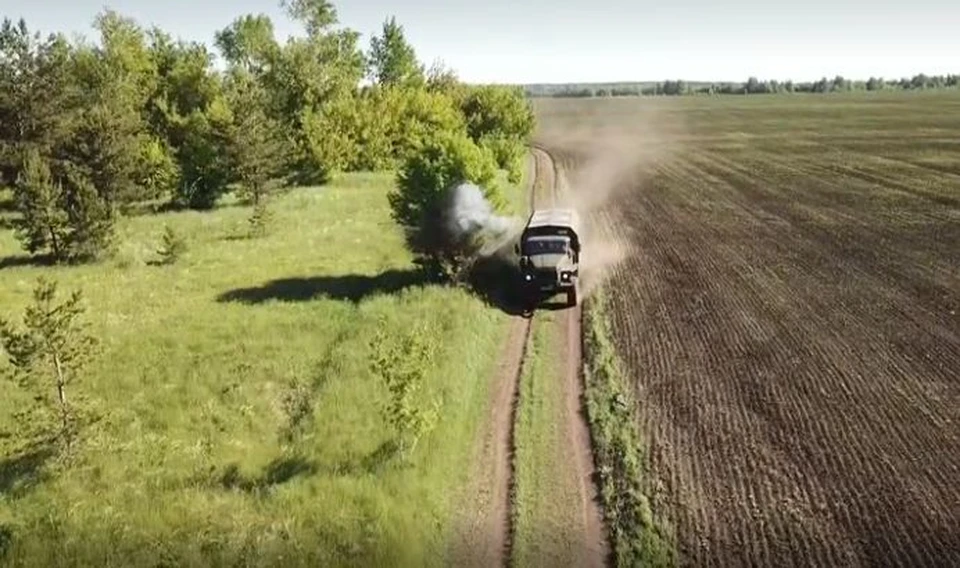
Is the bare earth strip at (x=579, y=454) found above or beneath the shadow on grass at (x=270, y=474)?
beneath

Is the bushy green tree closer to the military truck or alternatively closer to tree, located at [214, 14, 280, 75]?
tree, located at [214, 14, 280, 75]

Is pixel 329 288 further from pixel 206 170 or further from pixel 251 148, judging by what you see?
pixel 206 170

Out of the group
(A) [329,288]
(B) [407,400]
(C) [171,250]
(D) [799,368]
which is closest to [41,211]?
(C) [171,250]

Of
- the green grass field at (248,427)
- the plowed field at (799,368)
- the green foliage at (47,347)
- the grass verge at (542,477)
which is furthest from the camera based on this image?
the green foliage at (47,347)

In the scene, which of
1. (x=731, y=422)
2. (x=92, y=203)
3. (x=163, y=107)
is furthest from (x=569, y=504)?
(x=163, y=107)

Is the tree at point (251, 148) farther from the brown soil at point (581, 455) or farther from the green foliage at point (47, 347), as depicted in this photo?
the green foliage at point (47, 347)

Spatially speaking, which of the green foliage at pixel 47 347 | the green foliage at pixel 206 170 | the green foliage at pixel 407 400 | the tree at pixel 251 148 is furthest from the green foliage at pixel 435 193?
the green foliage at pixel 206 170
